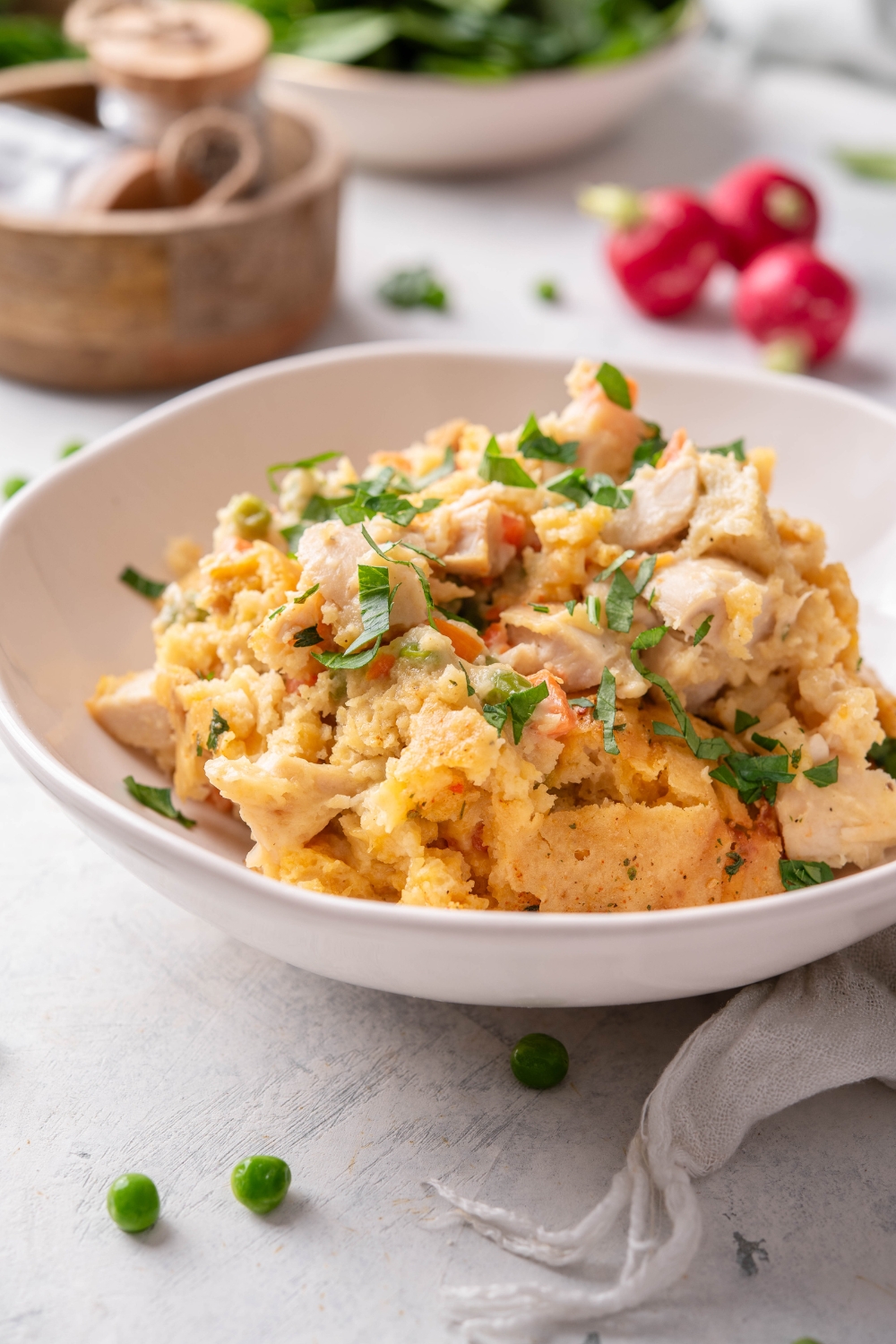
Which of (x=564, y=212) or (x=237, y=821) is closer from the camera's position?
(x=237, y=821)

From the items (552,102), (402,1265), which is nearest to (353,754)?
(402,1265)

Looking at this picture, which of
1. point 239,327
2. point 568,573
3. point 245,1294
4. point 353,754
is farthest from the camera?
point 239,327

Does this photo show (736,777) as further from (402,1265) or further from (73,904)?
(73,904)

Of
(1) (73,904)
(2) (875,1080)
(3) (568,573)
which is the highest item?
(3) (568,573)

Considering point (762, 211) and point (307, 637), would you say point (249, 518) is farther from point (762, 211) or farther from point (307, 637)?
point (762, 211)

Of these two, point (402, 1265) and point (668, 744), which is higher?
point (668, 744)

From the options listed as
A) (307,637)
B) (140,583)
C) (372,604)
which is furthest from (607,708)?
(140,583)

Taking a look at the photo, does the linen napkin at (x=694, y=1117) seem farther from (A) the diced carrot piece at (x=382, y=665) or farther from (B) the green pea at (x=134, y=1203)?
(A) the diced carrot piece at (x=382, y=665)

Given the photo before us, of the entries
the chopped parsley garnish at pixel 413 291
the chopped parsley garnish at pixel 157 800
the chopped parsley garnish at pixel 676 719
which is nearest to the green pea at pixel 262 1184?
the chopped parsley garnish at pixel 157 800
